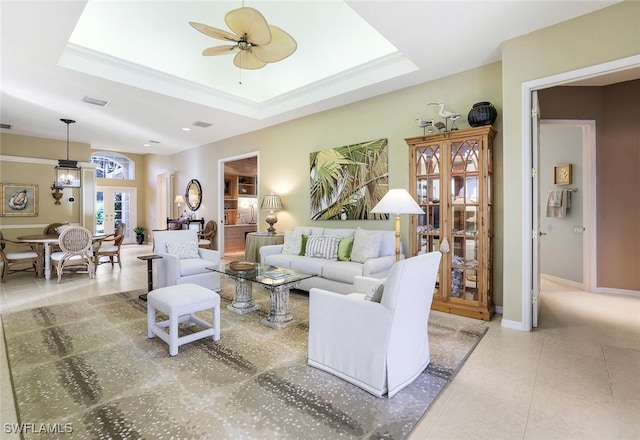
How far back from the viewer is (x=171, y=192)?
31.6 ft

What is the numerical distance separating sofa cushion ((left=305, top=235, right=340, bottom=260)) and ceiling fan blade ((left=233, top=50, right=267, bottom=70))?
2493 mm

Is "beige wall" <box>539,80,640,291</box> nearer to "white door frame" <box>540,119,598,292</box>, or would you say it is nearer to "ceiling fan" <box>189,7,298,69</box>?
"white door frame" <box>540,119,598,292</box>

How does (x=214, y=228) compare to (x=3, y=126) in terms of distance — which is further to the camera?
(x=214, y=228)

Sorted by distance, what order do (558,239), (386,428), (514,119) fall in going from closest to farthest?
(386,428)
(514,119)
(558,239)

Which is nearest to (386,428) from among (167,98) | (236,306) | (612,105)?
(236,306)

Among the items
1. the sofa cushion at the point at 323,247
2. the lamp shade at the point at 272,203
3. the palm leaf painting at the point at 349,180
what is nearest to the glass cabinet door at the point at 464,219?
the palm leaf painting at the point at 349,180

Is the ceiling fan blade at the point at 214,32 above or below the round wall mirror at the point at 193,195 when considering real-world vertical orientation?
above

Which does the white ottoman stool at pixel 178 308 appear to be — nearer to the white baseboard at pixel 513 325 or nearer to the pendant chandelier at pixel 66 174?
the white baseboard at pixel 513 325

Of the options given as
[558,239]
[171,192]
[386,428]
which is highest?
[171,192]

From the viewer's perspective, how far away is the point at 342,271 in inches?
159

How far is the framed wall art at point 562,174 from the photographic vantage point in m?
5.18

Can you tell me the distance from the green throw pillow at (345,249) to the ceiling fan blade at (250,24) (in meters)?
2.73

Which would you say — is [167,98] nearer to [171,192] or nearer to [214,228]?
[214,228]

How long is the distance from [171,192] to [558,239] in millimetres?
9712
